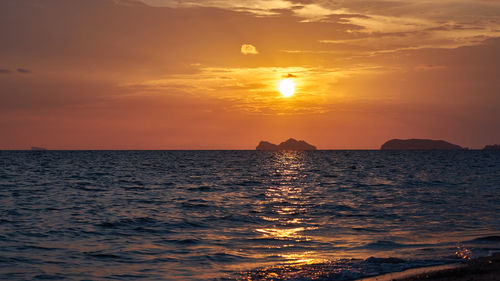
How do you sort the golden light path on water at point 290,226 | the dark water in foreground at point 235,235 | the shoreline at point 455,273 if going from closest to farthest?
the shoreline at point 455,273, the dark water in foreground at point 235,235, the golden light path on water at point 290,226

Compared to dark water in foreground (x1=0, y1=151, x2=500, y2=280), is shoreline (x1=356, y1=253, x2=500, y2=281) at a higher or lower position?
higher

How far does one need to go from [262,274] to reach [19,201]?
2647cm

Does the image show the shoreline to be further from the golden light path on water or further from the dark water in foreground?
the golden light path on water

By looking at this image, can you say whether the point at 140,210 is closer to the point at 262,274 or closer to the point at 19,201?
the point at 19,201

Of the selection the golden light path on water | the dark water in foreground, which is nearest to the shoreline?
the dark water in foreground

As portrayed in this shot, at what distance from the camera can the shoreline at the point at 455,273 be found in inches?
510

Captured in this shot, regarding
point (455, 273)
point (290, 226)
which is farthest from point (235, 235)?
point (455, 273)

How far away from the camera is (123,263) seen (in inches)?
653

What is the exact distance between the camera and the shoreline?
13.0m

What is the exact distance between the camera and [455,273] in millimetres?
13578

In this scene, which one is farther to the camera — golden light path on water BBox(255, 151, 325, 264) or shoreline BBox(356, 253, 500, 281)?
golden light path on water BBox(255, 151, 325, 264)

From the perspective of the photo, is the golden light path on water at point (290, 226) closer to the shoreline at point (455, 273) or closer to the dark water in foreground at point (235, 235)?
the dark water in foreground at point (235, 235)

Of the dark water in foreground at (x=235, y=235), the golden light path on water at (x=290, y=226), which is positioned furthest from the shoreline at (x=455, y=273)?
the golden light path on water at (x=290, y=226)

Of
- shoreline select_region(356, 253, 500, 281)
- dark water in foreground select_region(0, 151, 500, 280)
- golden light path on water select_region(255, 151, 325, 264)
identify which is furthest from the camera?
golden light path on water select_region(255, 151, 325, 264)
